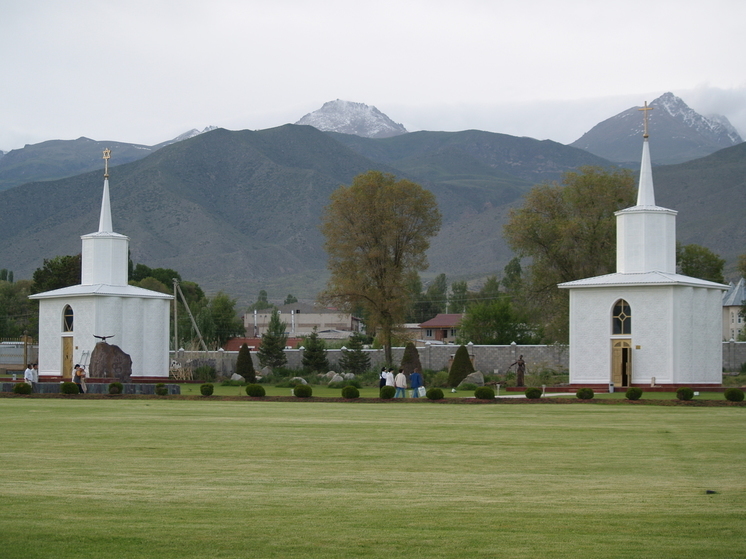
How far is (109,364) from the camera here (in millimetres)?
47125

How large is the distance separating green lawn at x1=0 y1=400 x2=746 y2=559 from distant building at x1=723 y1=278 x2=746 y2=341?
9652 centimetres

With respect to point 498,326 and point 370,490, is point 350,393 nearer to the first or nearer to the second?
point 370,490

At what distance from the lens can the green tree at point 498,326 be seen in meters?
73.9

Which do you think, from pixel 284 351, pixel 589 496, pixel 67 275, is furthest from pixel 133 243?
pixel 589 496

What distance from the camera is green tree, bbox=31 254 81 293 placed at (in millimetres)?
81062

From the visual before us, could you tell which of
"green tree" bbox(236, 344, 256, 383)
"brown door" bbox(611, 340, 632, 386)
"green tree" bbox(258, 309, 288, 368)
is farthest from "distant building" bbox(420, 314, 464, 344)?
"brown door" bbox(611, 340, 632, 386)

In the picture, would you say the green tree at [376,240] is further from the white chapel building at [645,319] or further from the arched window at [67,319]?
the white chapel building at [645,319]

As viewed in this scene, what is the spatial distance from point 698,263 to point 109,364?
50079 mm

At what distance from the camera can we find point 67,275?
267 feet

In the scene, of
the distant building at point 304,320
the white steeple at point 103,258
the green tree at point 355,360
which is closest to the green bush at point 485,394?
the white steeple at point 103,258

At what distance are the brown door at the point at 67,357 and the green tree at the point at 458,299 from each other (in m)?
72.7

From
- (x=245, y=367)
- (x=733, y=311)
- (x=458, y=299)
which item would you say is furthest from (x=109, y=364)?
(x=733, y=311)

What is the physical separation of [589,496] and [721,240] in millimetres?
143863

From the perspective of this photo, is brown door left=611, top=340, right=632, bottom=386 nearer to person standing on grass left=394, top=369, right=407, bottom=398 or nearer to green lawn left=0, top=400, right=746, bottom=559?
person standing on grass left=394, top=369, right=407, bottom=398
